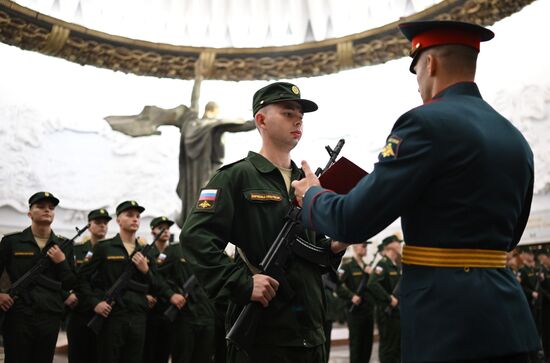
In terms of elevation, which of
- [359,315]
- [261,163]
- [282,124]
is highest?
[282,124]

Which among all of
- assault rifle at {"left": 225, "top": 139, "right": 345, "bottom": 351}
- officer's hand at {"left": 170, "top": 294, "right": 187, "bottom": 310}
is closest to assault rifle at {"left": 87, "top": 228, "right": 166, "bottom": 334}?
officer's hand at {"left": 170, "top": 294, "right": 187, "bottom": 310}

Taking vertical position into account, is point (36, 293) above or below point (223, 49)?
below

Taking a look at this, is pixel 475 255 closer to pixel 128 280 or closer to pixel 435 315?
pixel 435 315

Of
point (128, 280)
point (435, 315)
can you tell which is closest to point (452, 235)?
point (435, 315)

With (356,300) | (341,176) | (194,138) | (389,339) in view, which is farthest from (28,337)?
(194,138)

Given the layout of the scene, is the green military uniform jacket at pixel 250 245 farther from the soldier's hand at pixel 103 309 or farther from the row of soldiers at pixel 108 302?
the soldier's hand at pixel 103 309

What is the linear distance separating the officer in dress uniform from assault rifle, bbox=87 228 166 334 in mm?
4316

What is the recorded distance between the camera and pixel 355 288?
27.4 feet

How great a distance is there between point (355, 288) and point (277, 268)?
618 cm

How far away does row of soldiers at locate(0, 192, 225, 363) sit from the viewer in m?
5.20

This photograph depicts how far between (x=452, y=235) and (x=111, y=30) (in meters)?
11.2

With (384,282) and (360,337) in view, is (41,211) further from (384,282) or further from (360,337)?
(384,282)

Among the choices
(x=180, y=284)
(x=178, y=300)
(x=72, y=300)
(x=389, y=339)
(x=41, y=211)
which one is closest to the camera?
(x=41, y=211)

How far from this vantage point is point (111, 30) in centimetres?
1177
